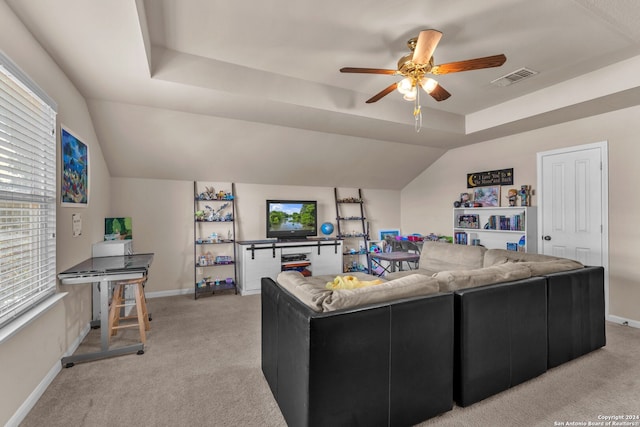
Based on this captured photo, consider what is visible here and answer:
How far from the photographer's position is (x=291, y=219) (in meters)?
5.32

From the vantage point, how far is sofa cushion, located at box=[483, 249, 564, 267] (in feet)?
9.35

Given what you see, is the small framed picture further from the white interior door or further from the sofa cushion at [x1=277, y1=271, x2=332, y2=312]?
the sofa cushion at [x1=277, y1=271, x2=332, y2=312]

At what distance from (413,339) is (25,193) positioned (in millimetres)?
2579

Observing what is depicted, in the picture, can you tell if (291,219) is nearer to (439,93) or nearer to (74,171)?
(74,171)

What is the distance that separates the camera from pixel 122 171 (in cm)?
429

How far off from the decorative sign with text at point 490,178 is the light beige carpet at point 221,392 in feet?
7.59

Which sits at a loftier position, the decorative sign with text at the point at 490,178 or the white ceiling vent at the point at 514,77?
the white ceiling vent at the point at 514,77

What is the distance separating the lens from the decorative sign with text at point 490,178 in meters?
4.53

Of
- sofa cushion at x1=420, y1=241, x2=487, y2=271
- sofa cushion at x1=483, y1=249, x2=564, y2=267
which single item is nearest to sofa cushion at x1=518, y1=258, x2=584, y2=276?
sofa cushion at x1=483, y1=249, x2=564, y2=267

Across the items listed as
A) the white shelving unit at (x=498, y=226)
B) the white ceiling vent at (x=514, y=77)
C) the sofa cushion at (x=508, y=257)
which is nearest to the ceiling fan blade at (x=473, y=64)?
the white ceiling vent at (x=514, y=77)

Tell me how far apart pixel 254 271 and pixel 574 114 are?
4609 millimetres

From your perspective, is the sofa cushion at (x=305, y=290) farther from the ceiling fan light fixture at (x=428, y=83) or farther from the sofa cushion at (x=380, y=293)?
the ceiling fan light fixture at (x=428, y=83)

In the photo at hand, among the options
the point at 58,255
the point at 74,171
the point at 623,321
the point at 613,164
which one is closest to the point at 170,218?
the point at 74,171

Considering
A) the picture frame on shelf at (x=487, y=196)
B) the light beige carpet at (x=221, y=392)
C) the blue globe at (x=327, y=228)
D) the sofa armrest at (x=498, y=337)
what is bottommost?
the light beige carpet at (x=221, y=392)
